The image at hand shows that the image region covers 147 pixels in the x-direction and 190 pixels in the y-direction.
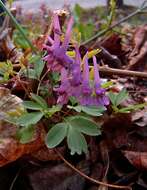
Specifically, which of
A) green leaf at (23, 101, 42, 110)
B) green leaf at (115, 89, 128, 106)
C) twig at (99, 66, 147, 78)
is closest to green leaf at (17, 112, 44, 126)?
green leaf at (23, 101, 42, 110)

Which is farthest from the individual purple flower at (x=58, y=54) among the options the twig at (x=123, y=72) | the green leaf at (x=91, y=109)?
the twig at (x=123, y=72)

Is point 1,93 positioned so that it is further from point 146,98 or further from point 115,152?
point 146,98

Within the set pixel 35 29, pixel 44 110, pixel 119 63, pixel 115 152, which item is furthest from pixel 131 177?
pixel 35 29

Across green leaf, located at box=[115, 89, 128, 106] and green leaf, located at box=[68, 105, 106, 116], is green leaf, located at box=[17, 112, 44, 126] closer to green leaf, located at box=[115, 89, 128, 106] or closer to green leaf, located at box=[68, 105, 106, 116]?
green leaf, located at box=[68, 105, 106, 116]

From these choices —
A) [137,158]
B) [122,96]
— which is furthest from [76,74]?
[137,158]

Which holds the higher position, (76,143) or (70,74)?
(70,74)

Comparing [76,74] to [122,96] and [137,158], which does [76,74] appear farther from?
[137,158]
